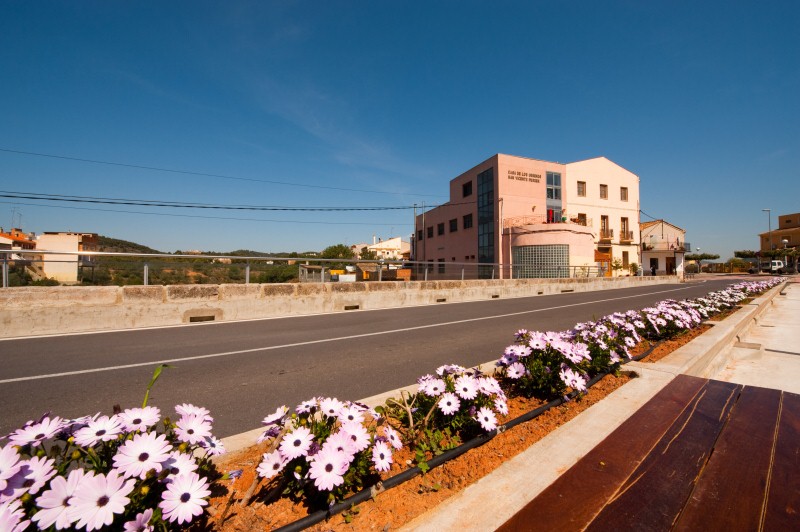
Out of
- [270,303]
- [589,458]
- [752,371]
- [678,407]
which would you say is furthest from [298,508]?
[270,303]

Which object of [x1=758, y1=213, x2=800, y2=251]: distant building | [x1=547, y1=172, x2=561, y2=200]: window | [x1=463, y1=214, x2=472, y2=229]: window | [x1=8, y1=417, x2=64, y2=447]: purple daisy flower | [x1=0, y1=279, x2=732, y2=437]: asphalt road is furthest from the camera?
[x1=758, y1=213, x2=800, y2=251]: distant building

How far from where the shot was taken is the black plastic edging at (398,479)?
133 centimetres

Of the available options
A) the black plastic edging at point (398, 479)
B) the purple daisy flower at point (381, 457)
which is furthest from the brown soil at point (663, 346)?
the purple daisy flower at point (381, 457)

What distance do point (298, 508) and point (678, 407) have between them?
8.12ft

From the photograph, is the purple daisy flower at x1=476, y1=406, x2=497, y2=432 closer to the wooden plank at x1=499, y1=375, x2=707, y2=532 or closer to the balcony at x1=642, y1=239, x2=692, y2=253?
the wooden plank at x1=499, y1=375, x2=707, y2=532

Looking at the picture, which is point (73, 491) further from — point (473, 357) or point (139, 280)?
point (139, 280)

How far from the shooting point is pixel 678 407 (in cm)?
223

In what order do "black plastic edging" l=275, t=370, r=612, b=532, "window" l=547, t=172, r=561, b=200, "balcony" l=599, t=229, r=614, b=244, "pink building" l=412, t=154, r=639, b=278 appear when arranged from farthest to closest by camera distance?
"balcony" l=599, t=229, r=614, b=244, "window" l=547, t=172, r=561, b=200, "pink building" l=412, t=154, r=639, b=278, "black plastic edging" l=275, t=370, r=612, b=532

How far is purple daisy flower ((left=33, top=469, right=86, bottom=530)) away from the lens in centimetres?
89

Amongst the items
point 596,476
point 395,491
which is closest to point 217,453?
point 395,491

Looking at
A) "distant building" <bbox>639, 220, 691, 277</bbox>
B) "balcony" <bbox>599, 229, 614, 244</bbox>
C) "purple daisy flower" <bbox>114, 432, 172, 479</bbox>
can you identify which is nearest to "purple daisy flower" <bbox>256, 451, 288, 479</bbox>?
"purple daisy flower" <bbox>114, 432, 172, 479</bbox>

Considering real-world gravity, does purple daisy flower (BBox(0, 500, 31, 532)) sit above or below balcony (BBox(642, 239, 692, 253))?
below

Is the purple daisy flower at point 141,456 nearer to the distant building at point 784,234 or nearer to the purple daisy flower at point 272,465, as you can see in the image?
the purple daisy flower at point 272,465

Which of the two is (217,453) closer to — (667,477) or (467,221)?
(667,477)
